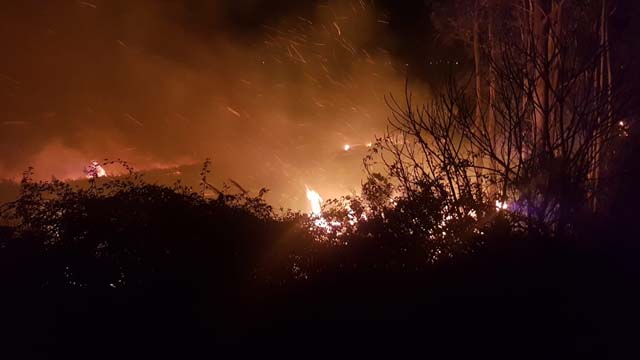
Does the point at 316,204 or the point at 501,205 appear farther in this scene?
the point at 316,204

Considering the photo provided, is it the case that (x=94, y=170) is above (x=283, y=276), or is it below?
above

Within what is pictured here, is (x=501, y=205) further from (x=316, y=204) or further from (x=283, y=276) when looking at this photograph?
(x=316, y=204)

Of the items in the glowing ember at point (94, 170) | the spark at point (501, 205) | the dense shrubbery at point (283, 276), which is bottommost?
the dense shrubbery at point (283, 276)

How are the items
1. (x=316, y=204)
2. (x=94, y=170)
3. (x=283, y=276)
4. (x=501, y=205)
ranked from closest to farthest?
(x=283, y=276), (x=501, y=205), (x=94, y=170), (x=316, y=204)

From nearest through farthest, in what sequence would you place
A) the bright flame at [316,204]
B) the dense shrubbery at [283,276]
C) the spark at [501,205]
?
the dense shrubbery at [283,276]
the spark at [501,205]
the bright flame at [316,204]

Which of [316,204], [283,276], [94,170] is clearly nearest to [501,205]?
[283,276]

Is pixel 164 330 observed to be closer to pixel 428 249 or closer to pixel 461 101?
pixel 428 249

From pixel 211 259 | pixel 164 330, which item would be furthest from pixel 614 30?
pixel 164 330

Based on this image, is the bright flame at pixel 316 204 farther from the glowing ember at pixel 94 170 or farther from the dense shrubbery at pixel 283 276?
the glowing ember at pixel 94 170

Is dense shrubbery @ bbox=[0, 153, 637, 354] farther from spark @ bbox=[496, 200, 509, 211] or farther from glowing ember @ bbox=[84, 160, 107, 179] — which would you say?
glowing ember @ bbox=[84, 160, 107, 179]

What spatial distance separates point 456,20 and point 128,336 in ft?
42.0

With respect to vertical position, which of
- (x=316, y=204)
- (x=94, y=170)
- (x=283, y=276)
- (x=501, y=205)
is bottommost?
(x=283, y=276)

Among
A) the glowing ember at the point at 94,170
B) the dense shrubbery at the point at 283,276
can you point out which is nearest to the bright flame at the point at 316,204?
the dense shrubbery at the point at 283,276

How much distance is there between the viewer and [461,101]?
6383mm
